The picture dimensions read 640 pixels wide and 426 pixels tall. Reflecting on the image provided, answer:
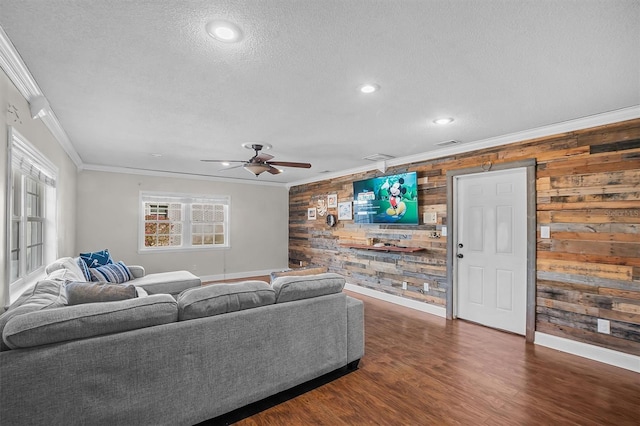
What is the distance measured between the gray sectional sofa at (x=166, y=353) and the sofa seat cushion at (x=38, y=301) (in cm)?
1

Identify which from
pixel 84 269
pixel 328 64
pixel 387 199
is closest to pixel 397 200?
pixel 387 199

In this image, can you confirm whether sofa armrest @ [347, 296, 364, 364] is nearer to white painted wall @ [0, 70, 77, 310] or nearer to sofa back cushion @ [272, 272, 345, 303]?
sofa back cushion @ [272, 272, 345, 303]

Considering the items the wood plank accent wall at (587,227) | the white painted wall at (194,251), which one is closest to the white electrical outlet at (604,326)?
the wood plank accent wall at (587,227)

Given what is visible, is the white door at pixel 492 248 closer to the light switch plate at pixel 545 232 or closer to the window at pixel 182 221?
the light switch plate at pixel 545 232

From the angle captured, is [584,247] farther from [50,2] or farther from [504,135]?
[50,2]

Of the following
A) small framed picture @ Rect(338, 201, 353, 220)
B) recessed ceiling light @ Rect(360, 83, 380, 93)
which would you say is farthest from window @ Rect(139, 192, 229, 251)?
recessed ceiling light @ Rect(360, 83, 380, 93)

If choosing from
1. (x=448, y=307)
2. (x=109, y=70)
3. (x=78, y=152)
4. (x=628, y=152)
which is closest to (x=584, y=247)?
(x=628, y=152)

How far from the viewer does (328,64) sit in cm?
199

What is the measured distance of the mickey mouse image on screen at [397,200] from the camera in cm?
475

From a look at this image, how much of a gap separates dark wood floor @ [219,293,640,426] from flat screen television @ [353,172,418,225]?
198cm

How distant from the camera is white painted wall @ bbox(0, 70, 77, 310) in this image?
1.95 metres

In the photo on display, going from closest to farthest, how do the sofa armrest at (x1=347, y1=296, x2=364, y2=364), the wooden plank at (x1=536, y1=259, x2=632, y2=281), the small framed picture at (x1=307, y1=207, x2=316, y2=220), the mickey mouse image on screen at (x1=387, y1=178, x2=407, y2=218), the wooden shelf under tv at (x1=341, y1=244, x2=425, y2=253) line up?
the sofa armrest at (x1=347, y1=296, x2=364, y2=364), the wooden plank at (x1=536, y1=259, x2=632, y2=281), the wooden shelf under tv at (x1=341, y1=244, x2=425, y2=253), the mickey mouse image on screen at (x1=387, y1=178, x2=407, y2=218), the small framed picture at (x1=307, y1=207, x2=316, y2=220)

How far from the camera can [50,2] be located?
1.44 meters

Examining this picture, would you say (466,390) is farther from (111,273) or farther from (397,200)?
(111,273)
